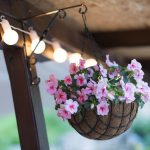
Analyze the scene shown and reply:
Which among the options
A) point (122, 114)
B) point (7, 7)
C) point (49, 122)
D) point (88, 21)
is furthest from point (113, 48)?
point (122, 114)

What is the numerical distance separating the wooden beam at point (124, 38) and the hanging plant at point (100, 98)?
1.62 meters

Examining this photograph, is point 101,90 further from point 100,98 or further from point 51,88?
point 51,88

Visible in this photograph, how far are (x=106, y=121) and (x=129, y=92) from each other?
5.9 inches

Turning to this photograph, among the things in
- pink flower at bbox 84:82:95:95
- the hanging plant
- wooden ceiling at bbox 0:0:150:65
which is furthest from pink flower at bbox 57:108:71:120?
wooden ceiling at bbox 0:0:150:65

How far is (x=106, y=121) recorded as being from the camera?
1.73 metres

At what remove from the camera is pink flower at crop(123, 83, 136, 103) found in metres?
1.71

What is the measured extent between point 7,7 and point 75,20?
0.85m

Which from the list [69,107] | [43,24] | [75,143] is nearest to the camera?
[69,107]

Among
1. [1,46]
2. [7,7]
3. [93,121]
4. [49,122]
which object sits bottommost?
[93,121]

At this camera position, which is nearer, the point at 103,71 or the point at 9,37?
the point at 103,71

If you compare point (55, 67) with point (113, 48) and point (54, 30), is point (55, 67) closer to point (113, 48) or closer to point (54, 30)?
point (54, 30)

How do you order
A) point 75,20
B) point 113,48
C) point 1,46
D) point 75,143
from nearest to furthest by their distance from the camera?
point 1,46 → point 75,20 → point 75,143 → point 113,48

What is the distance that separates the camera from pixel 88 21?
315 centimetres

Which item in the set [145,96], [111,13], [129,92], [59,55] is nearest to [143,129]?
[111,13]
